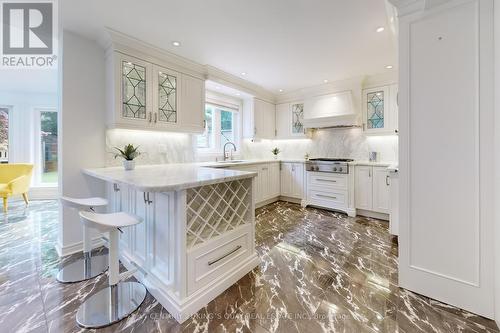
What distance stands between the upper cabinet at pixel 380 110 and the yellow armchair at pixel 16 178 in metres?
6.27

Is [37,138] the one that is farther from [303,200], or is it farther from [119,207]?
[303,200]

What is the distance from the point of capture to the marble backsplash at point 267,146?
2834 mm

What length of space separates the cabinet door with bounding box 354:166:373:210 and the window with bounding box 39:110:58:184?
654 cm

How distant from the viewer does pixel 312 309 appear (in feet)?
4.92

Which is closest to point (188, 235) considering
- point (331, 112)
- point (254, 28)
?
point (254, 28)

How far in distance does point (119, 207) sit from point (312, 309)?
2.06 meters

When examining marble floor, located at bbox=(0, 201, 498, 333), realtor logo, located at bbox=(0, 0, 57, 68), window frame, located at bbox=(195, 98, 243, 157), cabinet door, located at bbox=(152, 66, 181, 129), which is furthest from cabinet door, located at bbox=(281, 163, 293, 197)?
realtor logo, located at bbox=(0, 0, 57, 68)

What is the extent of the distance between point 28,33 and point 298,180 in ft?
14.3

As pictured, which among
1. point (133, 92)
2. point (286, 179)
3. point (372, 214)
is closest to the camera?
point (133, 92)

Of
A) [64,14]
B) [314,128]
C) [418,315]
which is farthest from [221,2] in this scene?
[314,128]

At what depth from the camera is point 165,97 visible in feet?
9.35

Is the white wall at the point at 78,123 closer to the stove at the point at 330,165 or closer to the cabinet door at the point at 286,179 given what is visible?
the cabinet door at the point at 286,179

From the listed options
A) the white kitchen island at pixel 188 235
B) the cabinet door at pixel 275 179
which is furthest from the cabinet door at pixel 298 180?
the white kitchen island at pixel 188 235

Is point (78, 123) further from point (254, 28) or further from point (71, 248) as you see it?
point (254, 28)
